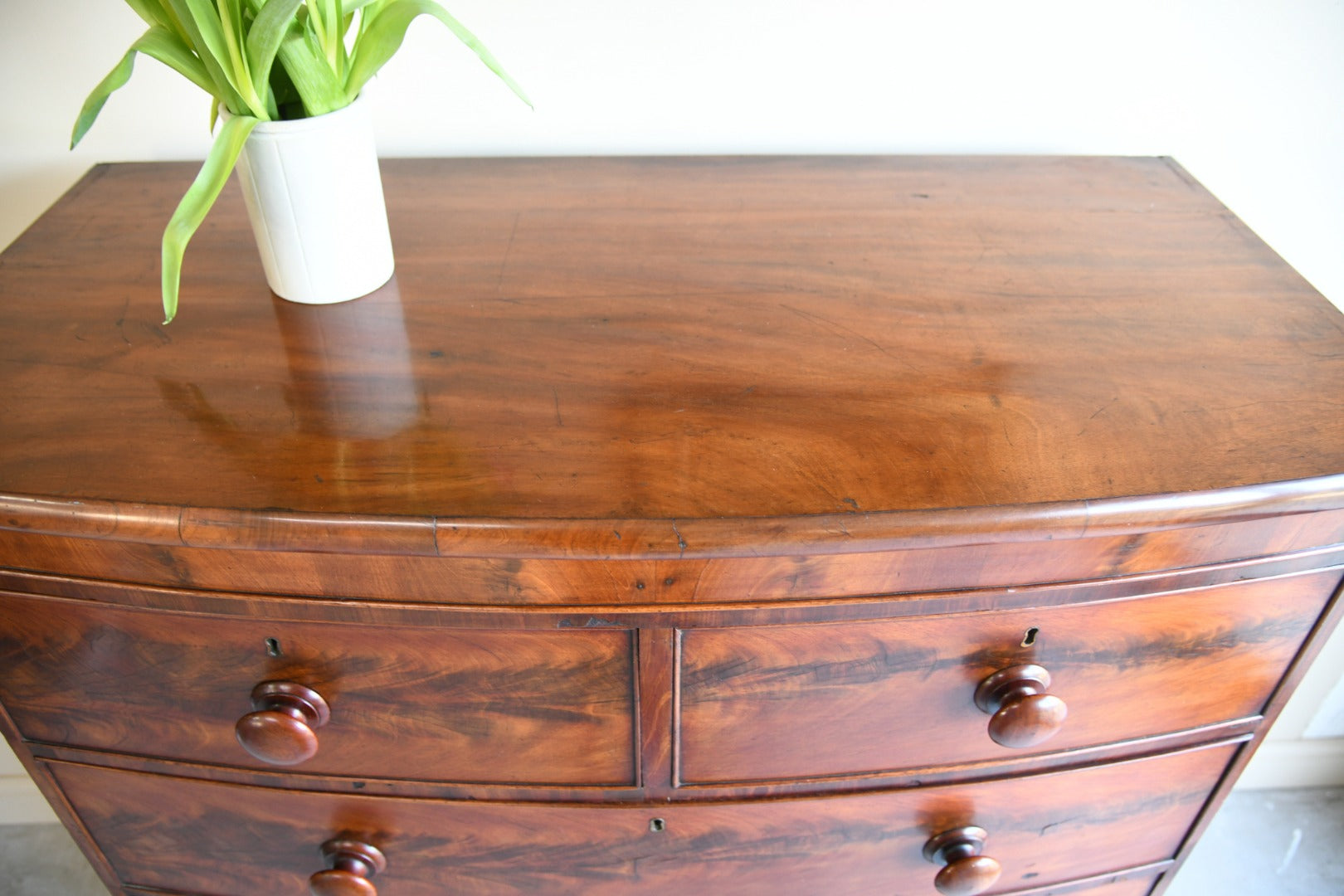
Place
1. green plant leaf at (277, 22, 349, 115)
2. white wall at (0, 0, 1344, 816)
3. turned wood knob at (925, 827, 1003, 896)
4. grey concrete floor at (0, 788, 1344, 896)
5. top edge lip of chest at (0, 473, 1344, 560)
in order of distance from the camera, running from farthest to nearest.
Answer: grey concrete floor at (0, 788, 1344, 896), white wall at (0, 0, 1344, 816), turned wood knob at (925, 827, 1003, 896), green plant leaf at (277, 22, 349, 115), top edge lip of chest at (0, 473, 1344, 560)

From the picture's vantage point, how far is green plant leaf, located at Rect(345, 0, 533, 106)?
0.64 meters

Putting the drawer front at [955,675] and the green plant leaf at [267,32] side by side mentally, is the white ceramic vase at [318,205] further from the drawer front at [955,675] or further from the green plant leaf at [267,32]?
the drawer front at [955,675]

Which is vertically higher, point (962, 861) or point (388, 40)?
point (388, 40)

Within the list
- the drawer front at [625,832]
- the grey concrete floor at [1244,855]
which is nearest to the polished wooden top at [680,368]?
the drawer front at [625,832]

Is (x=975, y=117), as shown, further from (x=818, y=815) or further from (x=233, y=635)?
(x=233, y=635)

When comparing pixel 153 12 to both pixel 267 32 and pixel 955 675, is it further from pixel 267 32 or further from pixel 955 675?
pixel 955 675

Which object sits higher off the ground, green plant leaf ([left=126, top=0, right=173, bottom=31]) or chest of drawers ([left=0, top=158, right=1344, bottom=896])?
green plant leaf ([left=126, top=0, right=173, bottom=31])

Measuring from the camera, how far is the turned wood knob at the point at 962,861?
73cm

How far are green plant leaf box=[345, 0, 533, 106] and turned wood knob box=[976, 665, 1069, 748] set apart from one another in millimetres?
524

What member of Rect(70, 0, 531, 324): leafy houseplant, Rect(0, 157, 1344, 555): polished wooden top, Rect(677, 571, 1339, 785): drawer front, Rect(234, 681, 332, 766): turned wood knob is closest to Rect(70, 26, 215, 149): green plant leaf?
Rect(70, 0, 531, 324): leafy houseplant

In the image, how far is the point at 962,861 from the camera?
2.43 ft

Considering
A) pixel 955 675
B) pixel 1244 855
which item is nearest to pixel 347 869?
pixel 955 675

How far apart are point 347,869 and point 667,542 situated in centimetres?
43

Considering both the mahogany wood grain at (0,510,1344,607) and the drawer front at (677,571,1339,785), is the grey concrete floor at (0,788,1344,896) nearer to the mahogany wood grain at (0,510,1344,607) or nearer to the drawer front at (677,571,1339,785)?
the drawer front at (677,571,1339,785)
